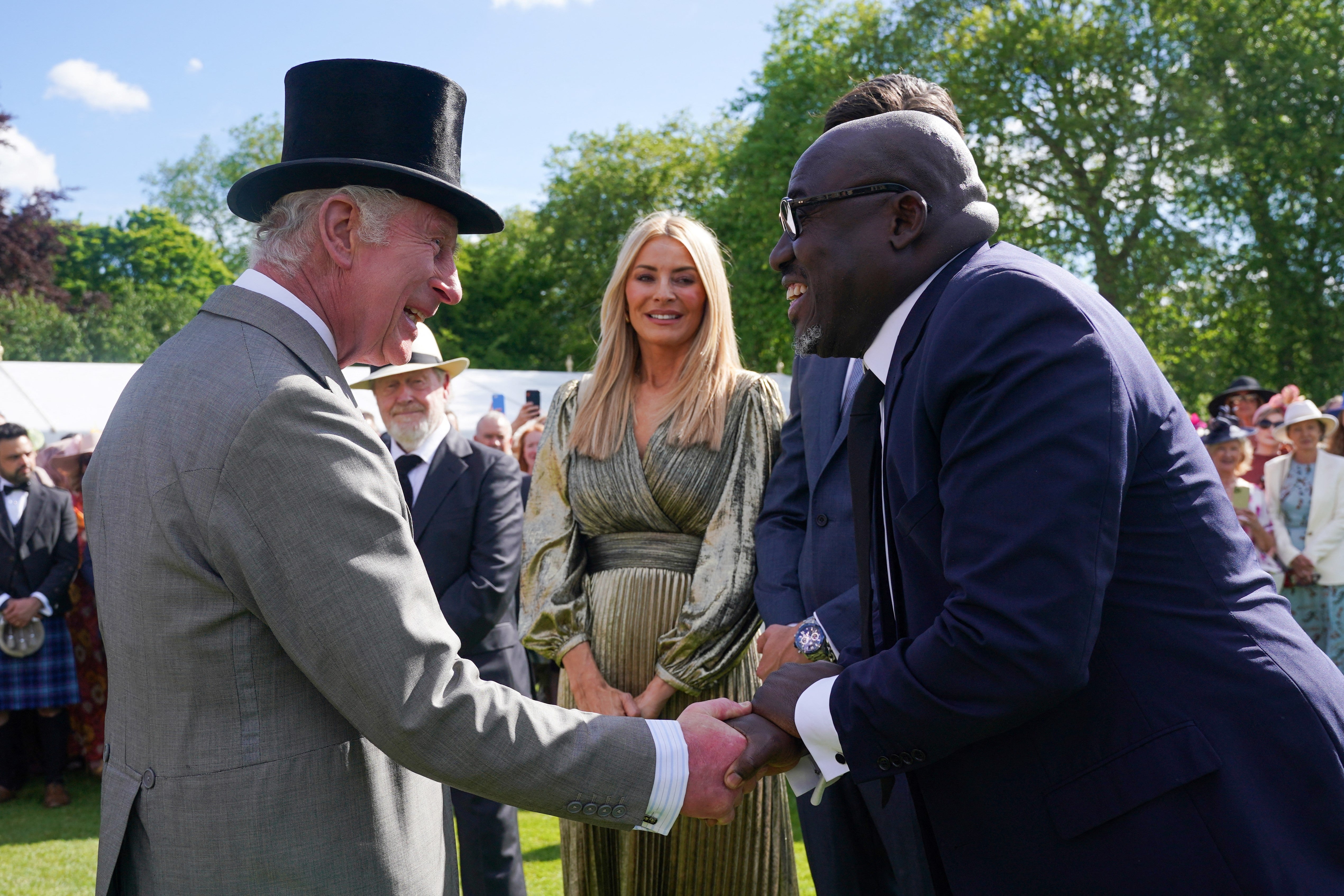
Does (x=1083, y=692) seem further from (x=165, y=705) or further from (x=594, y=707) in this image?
(x=594, y=707)

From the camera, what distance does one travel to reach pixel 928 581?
6.55ft

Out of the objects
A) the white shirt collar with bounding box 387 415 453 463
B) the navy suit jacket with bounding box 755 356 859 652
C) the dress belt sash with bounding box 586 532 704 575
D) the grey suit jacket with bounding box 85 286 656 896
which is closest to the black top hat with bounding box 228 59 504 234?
the grey suit jacket with bounding box 85 286 656 896

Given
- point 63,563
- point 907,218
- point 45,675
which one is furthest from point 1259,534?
point 45,675

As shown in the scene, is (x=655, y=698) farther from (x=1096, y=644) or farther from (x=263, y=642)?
(x=1096, y=644)

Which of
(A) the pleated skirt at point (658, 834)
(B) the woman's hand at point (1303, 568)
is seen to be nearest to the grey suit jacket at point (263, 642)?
(A) the pleated skirt at point (658, 834)

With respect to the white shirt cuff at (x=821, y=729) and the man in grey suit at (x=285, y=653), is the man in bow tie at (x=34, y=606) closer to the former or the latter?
the man in grey suit at (x=285, y=653)

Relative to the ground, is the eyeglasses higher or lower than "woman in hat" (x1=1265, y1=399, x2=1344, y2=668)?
higher

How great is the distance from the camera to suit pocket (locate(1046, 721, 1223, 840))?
173 cm

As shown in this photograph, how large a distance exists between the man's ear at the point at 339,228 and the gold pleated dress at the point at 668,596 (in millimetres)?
1657

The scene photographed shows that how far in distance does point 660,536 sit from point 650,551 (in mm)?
63

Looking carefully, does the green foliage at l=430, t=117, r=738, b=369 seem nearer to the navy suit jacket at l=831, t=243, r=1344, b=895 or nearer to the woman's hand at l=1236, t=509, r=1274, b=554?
the woman's hand at l=1236, t=509, r=1274, b=554

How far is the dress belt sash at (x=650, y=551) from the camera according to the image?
3.75m

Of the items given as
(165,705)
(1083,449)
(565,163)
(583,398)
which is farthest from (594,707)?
(565,163)

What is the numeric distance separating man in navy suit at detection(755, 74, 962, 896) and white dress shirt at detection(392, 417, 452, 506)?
93.1 inches
